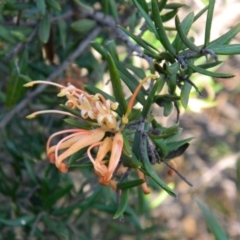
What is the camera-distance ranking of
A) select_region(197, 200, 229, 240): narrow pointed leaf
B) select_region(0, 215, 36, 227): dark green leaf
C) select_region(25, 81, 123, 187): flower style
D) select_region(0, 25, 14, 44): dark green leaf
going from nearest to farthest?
select_region(25, 81, 123, 187): flower style < select_region(197, 200, 229, 240): narrow pointed leaf < select_region(0, 25, 14, 44): dark green leaf < select_region(0, 215, 36, 227): dark green leaf

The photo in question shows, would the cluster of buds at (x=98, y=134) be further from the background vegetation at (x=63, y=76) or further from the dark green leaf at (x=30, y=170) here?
the dark green leaf at (x=30, y=170)

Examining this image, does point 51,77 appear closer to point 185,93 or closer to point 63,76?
point 63,76

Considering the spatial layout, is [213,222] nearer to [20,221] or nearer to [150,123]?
[150,123]

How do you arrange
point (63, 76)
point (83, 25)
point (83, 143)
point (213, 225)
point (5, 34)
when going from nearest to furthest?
point (83, 143), point (213, 225), point (5, 34), point (83, 25), point (63, 76)

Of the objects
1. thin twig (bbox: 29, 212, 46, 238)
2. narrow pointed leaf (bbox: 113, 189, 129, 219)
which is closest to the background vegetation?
thin twig (bbox: 29, 212, 46, 238)

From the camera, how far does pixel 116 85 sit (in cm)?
67

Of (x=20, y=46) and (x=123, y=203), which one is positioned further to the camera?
(x=20, y=46)

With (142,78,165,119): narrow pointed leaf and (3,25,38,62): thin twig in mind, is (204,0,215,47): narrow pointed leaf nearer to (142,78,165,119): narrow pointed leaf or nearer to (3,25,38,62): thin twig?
(142,78,165,119): narrow pointed leaf

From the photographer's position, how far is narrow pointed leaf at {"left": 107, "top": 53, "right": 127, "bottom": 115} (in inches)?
25.5

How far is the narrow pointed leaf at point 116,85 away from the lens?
2.12 feet

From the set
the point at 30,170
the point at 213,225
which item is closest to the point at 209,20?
the point at 213,225

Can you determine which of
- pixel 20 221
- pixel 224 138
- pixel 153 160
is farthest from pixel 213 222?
pixel 224 138

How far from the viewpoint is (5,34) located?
1.01m

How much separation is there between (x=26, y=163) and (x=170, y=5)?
0.45 metres
